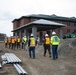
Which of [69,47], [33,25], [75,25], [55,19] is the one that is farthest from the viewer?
[75,25]

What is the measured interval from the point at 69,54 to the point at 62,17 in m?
67.8

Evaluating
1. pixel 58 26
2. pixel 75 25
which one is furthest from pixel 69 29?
pixel 58 26

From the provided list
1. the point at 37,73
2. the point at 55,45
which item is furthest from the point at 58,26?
the point at 37,73

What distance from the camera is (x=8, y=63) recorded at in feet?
47.5

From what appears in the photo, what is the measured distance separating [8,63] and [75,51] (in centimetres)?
735

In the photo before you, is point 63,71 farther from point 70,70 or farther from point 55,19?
point 55,19

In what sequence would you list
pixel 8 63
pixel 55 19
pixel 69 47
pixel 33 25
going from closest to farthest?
1. pixel 8 63
2. pixel 69 47
3. pixel 33 25
4. pixel 55 19

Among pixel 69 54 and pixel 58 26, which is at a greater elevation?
pixel 58 26

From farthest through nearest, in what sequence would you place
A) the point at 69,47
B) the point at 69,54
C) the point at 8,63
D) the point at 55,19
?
1. the point at 55,19
2. the point at 69,47
3. the point at 69,54
4. the point at 8,63

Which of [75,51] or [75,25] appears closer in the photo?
[75,51]

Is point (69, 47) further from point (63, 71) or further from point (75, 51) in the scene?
point (63, 71)

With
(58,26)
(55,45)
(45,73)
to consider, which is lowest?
(45,73)

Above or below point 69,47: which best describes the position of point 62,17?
above

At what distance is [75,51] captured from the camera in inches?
774
